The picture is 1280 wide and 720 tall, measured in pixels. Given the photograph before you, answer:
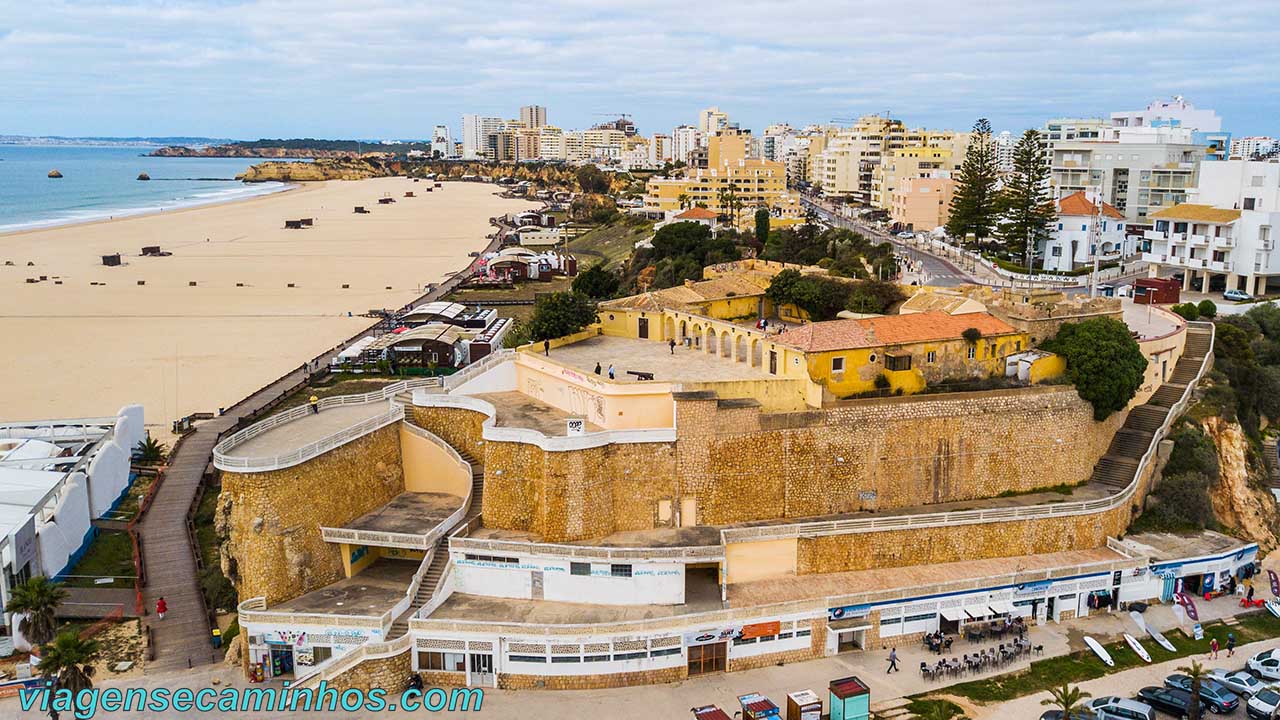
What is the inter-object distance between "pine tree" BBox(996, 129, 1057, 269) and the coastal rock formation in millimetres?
153585

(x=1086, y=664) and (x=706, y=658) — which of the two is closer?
(x=706, y=658)

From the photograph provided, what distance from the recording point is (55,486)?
22172mm

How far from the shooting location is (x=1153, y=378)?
26.8 meters

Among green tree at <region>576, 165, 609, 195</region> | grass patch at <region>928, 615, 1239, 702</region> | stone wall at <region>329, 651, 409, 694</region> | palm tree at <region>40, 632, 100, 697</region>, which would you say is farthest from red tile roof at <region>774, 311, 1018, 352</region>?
green tree at <region>576, 165, 609, 195</region>

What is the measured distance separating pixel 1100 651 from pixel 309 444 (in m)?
16.7

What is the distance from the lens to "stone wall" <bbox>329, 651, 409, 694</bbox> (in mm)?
17812

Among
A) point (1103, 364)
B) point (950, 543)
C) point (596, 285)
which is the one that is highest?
point (1103, 364)

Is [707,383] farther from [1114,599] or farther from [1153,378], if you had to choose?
[1153,378]

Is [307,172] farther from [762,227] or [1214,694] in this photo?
[1214,694]

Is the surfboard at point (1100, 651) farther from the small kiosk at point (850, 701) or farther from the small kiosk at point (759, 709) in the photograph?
the small kiosk at point (759, 709)

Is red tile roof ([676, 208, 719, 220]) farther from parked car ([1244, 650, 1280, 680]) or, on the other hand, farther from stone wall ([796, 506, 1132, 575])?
parked car ([1244, 650, 1280, 680])

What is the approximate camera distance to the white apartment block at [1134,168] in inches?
2034

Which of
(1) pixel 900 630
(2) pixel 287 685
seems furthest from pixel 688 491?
(2) pixel 287 685

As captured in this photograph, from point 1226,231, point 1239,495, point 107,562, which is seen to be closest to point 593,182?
point 1226,231
